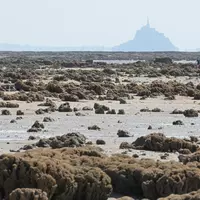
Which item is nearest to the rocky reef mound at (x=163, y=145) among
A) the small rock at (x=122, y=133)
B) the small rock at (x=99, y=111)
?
the small rock at (x=122, y=133)

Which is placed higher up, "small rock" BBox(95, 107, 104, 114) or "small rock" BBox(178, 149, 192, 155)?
"small rock" BBox(178, 149, 192, 155)

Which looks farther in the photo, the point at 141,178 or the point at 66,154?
the point at 66,154

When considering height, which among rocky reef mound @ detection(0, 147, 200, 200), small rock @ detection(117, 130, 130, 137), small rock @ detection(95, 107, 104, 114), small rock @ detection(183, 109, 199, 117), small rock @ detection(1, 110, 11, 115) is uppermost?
rocky reef mound @ detection(0, 147, 200, 200)

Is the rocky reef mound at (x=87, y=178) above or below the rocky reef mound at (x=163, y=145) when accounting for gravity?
above

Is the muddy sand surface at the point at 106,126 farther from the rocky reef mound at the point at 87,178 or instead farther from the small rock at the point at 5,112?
the rocky reef mound at the point at 87,178

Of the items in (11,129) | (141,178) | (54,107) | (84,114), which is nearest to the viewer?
(141,178)

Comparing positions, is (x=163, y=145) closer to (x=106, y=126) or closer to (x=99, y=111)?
(x=106, y=126)

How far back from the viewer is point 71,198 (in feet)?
38.1

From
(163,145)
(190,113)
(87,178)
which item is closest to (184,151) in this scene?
(163,145)

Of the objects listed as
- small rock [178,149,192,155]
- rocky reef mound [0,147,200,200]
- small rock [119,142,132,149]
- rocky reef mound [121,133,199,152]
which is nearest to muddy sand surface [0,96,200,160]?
small rock [119,142,132,149]

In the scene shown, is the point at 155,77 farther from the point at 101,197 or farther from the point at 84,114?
the point at 101,197

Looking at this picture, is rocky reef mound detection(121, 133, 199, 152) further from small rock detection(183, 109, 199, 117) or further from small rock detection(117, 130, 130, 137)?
small rock detection(183, 109, 199, 117)

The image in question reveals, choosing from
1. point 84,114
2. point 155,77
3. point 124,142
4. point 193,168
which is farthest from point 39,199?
point 155,77

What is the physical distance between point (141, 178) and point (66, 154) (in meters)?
1.87
